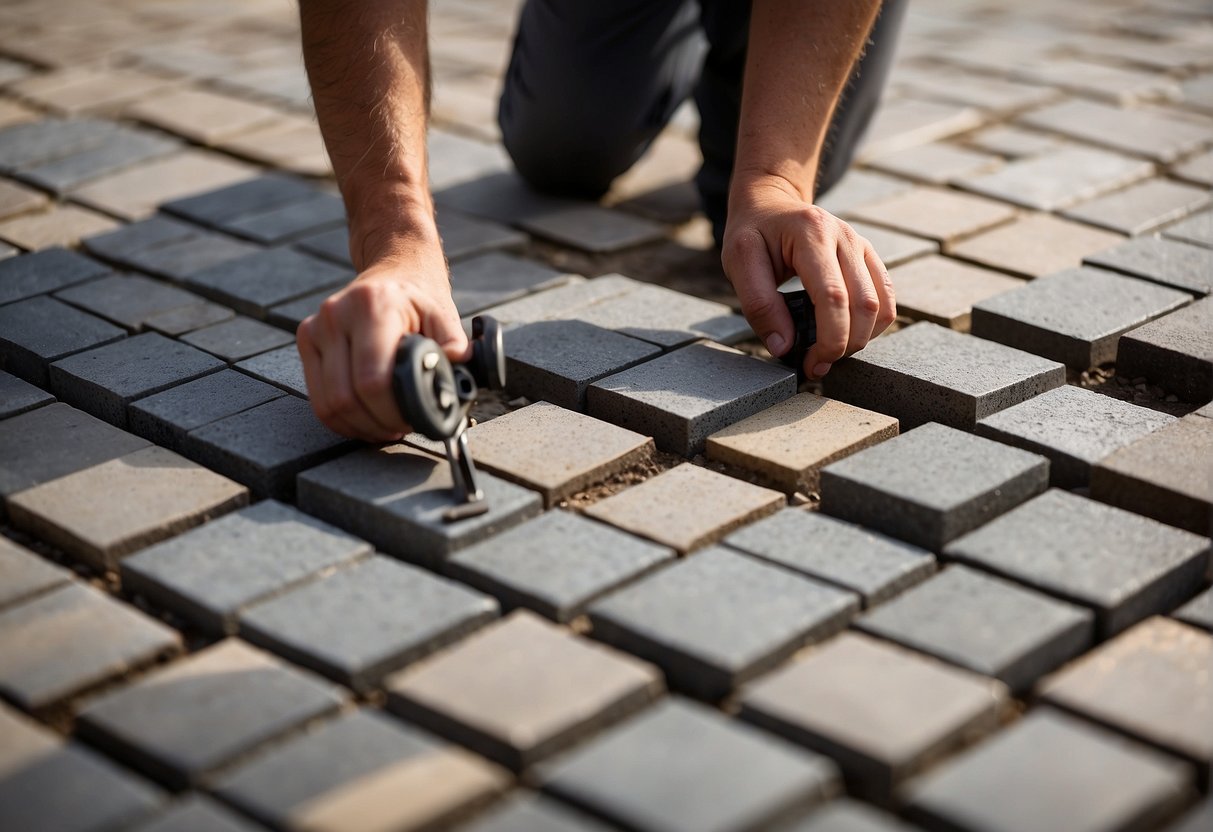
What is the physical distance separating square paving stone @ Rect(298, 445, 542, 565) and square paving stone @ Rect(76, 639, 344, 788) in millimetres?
351

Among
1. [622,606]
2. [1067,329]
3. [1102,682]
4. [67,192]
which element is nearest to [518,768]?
[622,606]

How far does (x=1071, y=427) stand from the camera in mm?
2549

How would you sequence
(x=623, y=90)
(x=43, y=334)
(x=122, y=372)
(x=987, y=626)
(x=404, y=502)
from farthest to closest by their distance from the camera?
(x=623, y=90) → (x=43, y=334) → (x=122, y=372) → (x=404, y=502) → (x=987, y=626)

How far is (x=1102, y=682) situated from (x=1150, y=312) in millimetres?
1438

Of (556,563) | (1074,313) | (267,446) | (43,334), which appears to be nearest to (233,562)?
(267,446)

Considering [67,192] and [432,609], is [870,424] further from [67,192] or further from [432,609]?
[67,192]

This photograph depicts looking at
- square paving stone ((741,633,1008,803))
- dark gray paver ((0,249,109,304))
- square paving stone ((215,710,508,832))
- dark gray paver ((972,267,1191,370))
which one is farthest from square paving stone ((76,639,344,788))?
dark gray paver ((972,267,1191,370))

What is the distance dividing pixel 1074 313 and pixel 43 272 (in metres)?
2.47

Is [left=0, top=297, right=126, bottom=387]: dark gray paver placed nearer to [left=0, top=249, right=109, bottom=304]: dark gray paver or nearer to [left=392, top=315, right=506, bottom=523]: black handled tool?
[left=0, top=249, right=109, bottom=304]: dark gray paver

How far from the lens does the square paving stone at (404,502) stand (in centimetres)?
222

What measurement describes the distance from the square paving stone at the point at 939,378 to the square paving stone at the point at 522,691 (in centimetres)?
101

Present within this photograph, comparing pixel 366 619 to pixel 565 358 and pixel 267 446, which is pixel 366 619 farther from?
pixel 565 358

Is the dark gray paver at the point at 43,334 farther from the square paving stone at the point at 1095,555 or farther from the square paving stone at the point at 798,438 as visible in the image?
the square paving stone at the point at 1095,555

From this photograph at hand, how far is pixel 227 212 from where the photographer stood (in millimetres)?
3791
